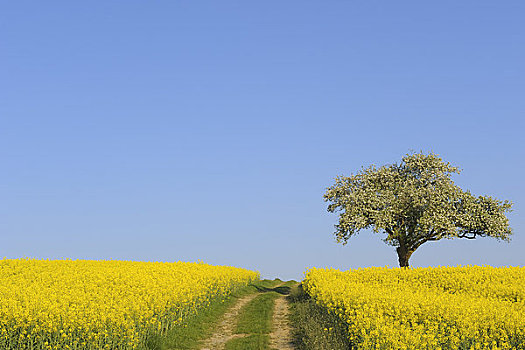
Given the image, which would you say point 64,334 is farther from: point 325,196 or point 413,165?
point 413,165

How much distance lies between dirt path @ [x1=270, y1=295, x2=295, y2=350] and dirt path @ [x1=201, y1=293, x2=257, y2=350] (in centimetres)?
179

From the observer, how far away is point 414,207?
135 feet

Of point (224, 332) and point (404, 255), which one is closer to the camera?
point (224, 332)

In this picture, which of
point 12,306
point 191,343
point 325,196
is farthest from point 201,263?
point 12,306

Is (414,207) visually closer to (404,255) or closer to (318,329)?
(404,255)

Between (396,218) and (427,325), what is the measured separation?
25252 millimetres

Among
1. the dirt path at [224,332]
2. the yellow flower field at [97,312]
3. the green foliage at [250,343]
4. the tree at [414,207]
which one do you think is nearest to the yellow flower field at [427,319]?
the green foliage at [250,343]

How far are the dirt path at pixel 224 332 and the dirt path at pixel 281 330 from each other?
1.79m

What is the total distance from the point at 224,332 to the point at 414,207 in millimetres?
23132

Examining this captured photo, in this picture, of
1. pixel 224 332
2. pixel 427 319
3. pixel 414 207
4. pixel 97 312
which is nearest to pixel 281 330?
pixel 224 332

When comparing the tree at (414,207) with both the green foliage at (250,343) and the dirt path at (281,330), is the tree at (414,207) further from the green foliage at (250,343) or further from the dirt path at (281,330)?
the green foliage at (250,343)

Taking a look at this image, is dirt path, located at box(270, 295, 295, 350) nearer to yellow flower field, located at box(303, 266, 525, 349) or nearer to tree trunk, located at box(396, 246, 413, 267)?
yellow flower field, located at box(303, 266, 525, 349)

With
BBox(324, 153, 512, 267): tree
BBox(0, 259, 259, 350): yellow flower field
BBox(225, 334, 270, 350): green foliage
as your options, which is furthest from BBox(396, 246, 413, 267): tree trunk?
BBox(225, 334, 270, 350): green foliage

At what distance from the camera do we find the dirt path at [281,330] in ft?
67.2
